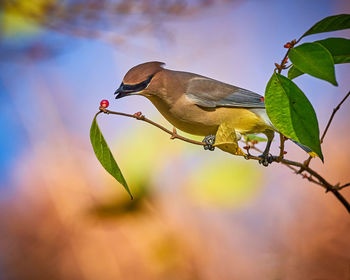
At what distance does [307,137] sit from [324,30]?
134 millimetres

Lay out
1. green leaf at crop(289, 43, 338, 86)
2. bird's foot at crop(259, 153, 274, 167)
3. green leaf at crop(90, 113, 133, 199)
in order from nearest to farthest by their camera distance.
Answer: green leaf at crop(289, 43, 338, 86) < green leaf at crop(90, 113, 133, 199) < bird's foot at crop(259, 153, 274, 167)

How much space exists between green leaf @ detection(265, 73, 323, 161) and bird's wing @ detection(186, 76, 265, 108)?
0.19 metres

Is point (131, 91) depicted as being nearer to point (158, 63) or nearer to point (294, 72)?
point (158, 63)

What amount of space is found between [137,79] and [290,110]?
0.71 feet

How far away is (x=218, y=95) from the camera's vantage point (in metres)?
0.62

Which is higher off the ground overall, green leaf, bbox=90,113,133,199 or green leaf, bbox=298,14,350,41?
green leaf, bbox=298,14,350,41

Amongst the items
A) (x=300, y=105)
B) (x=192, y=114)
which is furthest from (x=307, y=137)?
(x=192, y=114)

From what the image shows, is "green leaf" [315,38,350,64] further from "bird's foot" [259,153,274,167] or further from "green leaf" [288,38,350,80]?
"bird's foot" [259,153,274,167]

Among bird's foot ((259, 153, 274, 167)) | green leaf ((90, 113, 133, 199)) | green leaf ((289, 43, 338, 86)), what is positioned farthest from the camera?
bird's foot ((259, 153, 274, 167))

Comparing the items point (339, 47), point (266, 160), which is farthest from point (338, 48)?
point (266, 160)

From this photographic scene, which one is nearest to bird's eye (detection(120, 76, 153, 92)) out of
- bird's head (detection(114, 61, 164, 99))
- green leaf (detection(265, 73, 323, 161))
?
bird's head (detection(114, 61, 164, 99))

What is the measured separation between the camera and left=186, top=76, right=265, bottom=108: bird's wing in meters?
0.58

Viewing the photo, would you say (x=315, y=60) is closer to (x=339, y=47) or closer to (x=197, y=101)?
(x=339, y=47)

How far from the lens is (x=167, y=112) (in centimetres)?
56
